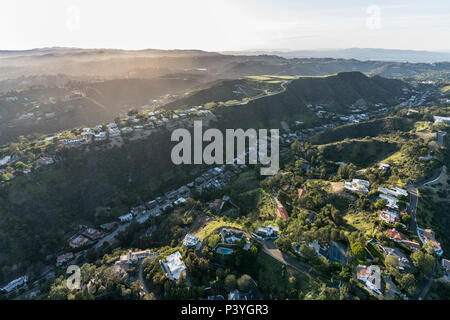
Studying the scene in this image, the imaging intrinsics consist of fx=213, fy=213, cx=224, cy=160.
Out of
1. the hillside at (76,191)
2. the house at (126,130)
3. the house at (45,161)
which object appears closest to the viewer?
the hillside at (76,191)

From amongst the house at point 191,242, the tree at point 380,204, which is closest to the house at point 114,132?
the house at point 191,242

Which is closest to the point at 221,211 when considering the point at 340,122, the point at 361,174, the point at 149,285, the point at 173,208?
the point at 173,208

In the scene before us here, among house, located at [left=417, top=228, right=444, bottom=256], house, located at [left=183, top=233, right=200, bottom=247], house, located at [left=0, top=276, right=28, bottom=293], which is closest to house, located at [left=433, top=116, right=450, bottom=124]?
house, located at [left=417, top=228, right=444, bottom=256]

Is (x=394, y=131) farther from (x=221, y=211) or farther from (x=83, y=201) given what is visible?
(x=83, y=201)

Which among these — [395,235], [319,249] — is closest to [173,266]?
[319,249]

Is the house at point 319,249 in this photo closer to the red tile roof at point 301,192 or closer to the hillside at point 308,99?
the red tile roof at point 301,192

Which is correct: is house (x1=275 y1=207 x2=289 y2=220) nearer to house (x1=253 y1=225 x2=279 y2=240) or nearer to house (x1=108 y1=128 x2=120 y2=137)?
house (x1=253 y1=225 x2=279 y2=240)
